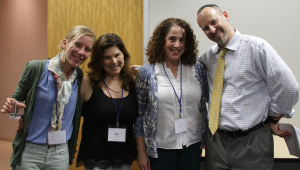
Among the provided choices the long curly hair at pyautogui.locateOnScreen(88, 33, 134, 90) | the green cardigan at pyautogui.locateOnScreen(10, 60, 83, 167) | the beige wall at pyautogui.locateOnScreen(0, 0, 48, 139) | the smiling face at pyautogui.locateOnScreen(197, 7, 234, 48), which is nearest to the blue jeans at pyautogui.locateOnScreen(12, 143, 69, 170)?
the green cardigan at pyautogui.locateOnScreen(10, 60, 83, 167)

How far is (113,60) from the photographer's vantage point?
171 cm

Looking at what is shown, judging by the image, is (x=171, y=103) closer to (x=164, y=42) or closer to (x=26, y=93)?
(x=164, y=42)

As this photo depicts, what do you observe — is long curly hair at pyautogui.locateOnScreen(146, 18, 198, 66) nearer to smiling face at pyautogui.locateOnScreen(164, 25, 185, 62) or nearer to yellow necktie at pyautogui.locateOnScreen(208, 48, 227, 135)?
smiling face at pyautogui.locateOnScreen(164, 25, 185, 62)

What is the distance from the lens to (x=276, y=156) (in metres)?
2.01

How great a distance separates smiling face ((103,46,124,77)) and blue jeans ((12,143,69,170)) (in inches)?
28.8

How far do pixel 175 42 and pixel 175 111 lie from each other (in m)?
0.57

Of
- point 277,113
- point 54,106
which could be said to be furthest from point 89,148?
A: point 277,113

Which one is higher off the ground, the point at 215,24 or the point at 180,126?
the point at 215,24

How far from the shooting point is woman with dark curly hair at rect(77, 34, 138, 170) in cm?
162

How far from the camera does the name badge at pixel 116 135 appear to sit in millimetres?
1610

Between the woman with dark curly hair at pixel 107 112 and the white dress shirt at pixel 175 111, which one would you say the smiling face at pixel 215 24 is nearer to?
the white dress shirt at pixel 175 111

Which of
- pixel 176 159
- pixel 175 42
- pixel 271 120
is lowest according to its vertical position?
pixel 176 159

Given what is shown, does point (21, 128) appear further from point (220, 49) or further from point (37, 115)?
point (220, 49)

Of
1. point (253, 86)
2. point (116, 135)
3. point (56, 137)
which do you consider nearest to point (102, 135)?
point (116, 135)
